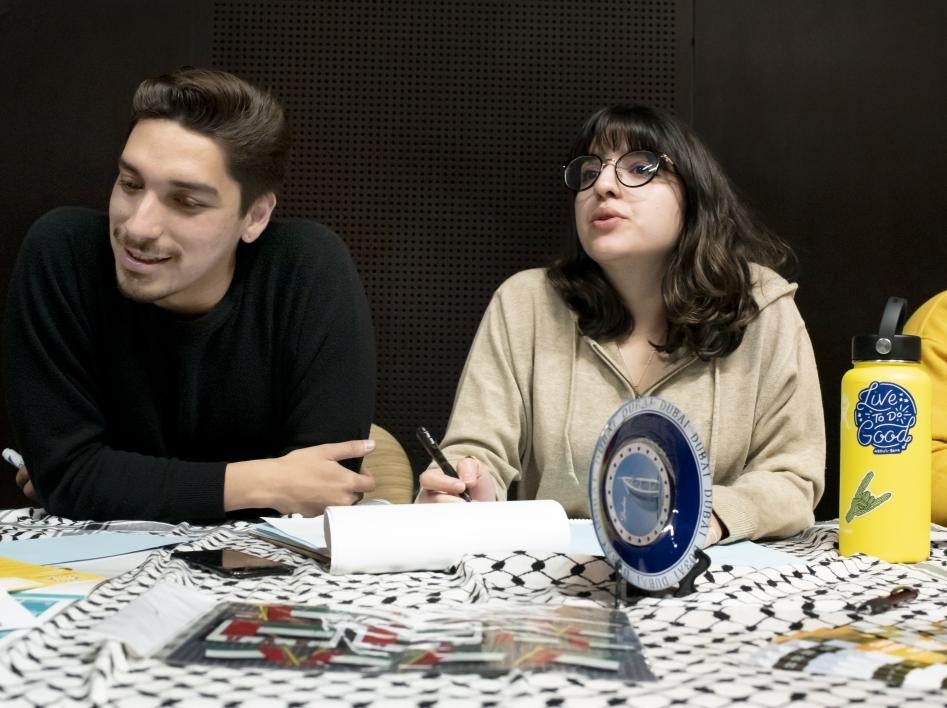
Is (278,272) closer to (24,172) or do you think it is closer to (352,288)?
(352,288)

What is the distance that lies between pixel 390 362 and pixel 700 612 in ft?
6.07

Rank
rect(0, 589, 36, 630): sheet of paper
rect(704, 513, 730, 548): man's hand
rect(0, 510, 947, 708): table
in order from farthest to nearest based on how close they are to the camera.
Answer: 1. rect(704, 513, 730, 548): man's hand
2. rect(0, 589, 36, 630): sheet of paper
3. rect(0, 510, 947, 708): table

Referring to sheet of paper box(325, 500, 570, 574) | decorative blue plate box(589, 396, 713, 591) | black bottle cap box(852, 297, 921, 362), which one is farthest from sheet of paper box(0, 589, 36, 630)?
black bottle cap box(852, 297, 921, 362)

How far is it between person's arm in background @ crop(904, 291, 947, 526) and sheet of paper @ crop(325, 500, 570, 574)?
0.70 m

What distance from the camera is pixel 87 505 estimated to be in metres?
1.33

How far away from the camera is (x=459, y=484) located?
118 cm

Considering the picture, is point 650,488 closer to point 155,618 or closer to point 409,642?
point 409,642

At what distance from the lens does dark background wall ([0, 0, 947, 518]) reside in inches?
98.0

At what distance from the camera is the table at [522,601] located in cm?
53

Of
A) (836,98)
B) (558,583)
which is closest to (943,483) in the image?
(558,583)

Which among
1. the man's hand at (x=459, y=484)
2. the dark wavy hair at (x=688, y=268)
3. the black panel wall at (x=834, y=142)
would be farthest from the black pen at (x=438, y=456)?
the black panel wall at (x=834, y=142)

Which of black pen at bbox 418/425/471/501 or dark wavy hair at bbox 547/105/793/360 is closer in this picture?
black pen at bbox 418/425/471/501

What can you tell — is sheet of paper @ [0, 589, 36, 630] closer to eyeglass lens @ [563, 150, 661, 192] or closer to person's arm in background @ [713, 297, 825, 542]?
person's arm in background @ [713, 297, 825, 542]

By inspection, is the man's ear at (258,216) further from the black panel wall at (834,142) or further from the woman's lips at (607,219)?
the black panel wall at (834,142)
